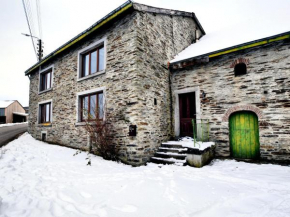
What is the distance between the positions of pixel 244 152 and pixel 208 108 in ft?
6.76

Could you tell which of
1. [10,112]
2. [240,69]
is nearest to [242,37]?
[240,69]

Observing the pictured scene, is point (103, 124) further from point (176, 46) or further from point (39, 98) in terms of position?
point (39, 98)

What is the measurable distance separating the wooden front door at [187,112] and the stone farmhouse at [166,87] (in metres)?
0.04

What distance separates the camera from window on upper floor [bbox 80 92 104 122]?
6442 mm

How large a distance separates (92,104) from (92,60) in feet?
7.07

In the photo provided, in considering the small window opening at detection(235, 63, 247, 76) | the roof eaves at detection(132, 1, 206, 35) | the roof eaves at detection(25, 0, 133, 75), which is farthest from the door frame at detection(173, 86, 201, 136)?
the roof eaves at detection(25, 0, 133, 75)

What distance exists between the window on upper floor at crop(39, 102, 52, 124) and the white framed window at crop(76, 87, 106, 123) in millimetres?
3173

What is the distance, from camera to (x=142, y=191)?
3.11 meters

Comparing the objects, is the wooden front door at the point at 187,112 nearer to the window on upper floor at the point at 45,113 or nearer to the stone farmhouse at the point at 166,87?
the stone farmhouse at the point at 166,87

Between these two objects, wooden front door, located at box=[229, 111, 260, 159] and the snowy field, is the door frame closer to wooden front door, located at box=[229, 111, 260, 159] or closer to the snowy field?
wooden front door, located at box=[229, 111, 260, 159]

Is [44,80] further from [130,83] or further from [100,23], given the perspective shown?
[130,83]

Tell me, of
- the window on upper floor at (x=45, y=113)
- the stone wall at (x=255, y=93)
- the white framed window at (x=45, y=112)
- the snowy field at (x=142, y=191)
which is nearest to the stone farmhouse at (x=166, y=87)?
the stone wall at (x=255, y=93)

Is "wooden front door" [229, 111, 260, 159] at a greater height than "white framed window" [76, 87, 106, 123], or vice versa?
"white framed window" [76, 87, 106, 123]

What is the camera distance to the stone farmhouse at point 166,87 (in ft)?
17.5
